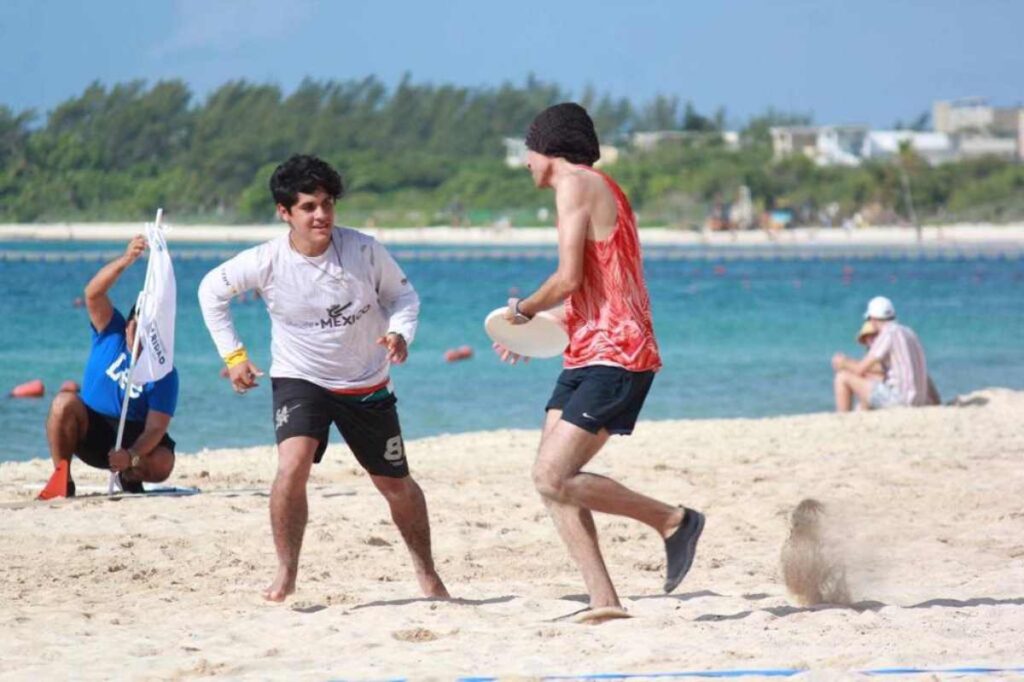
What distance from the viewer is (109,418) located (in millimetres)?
8844

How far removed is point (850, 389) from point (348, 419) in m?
8.31

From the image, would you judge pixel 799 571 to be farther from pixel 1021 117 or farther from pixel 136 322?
pixel 1021 117

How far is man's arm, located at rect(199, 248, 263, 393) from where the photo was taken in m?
6.16

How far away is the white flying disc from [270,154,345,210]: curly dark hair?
0.75 metres

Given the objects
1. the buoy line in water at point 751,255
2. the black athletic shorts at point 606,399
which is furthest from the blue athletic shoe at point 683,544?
the buoy line in water at point 751,255

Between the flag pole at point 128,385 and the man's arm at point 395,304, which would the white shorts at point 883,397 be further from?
the man's arm at point 395,304

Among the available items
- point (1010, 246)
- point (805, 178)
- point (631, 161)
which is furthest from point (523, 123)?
point (1010, 246)

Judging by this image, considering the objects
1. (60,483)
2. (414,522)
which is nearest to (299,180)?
(414,522)

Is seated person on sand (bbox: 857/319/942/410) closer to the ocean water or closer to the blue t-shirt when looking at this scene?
the ocean water

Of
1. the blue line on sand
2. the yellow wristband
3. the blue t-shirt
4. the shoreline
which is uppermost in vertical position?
the shoreline

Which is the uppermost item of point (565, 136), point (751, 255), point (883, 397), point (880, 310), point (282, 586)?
point (751, 255)

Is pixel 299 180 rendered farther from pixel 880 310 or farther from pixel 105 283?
pixel 880 310

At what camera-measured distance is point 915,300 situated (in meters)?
42.2

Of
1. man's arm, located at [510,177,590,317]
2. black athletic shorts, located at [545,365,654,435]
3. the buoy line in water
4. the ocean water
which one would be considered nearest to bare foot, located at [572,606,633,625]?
black athletic shorts, located at [545,365,654,435]
